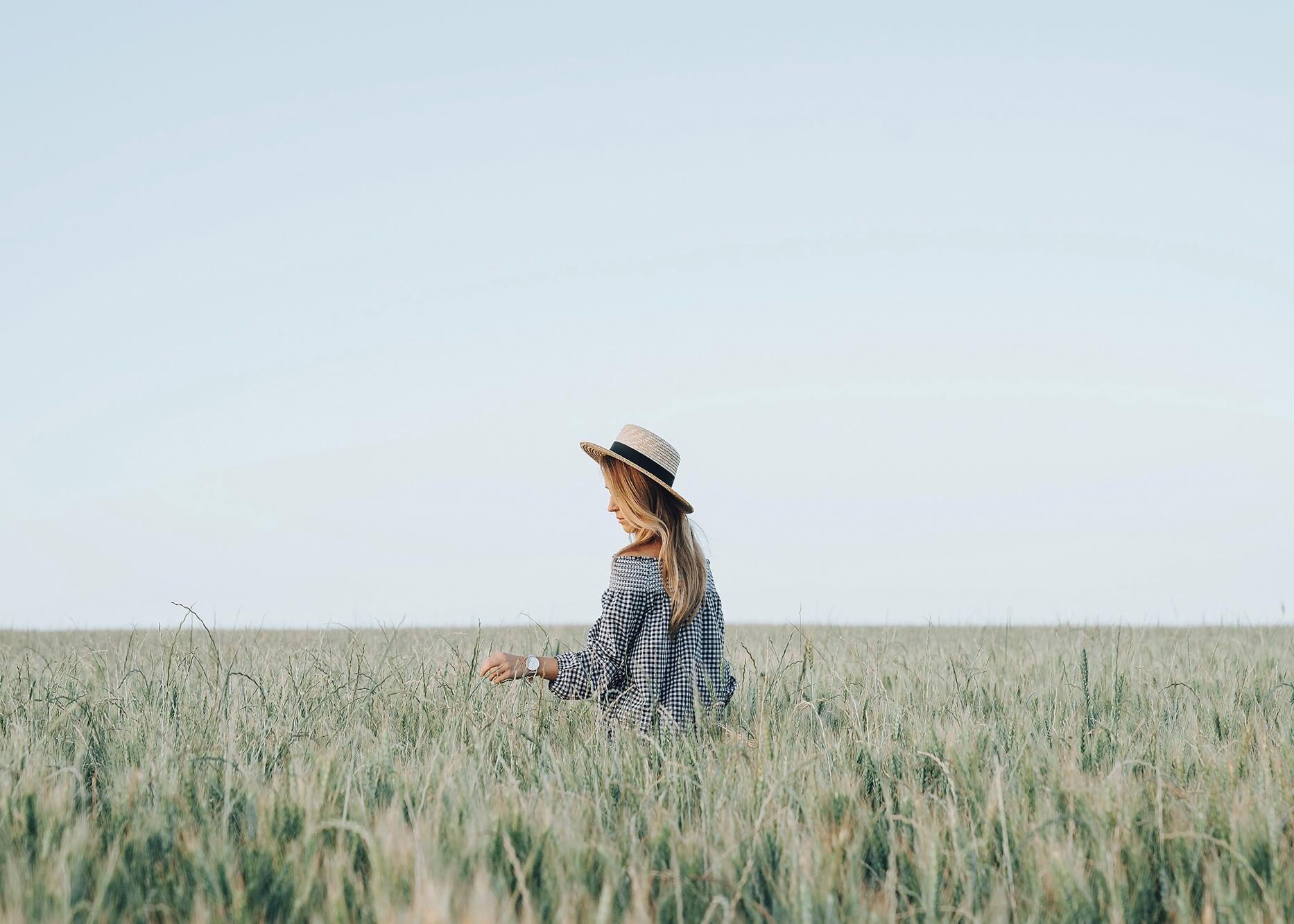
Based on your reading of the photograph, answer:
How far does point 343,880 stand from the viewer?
214cm

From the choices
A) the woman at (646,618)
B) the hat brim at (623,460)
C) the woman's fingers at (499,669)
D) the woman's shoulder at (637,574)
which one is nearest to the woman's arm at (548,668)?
the woman at (646,618)

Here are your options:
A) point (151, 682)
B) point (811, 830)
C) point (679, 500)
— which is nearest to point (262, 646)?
point (151, 682)

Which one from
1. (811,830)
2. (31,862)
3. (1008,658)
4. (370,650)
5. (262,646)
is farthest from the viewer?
(262,646)

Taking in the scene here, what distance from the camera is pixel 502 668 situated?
12.3 feet

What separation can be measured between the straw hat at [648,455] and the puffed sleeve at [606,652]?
477 millimetres

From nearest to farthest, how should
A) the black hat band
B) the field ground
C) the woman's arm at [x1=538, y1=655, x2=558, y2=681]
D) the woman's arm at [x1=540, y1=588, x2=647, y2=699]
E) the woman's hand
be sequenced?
the field ground < the woman's hand < the woman's arm at [x1=538, y1=655, x2=558, y2=681] < the woman's arm at [x1=540, y1=588, x2=647, y2=699] < the black hat band

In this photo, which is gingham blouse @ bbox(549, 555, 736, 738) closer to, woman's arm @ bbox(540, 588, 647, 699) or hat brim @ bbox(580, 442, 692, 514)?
woman's arm @ bbox(540, 588, 647, 699)

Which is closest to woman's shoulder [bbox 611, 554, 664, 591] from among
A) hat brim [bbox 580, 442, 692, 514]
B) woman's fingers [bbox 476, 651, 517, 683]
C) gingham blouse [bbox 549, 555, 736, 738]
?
gingham blouse [bbox 549, 555, 736, 738]

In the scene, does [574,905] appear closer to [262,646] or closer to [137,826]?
[137,826]

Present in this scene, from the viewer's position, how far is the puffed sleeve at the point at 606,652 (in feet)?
13.0

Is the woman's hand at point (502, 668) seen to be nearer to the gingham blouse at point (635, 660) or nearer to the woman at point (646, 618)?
the woman at point (646, 618)

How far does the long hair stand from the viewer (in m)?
4.01

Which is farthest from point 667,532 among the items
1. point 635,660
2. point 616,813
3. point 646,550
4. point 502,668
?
point 616,813

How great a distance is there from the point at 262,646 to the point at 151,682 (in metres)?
4.47
